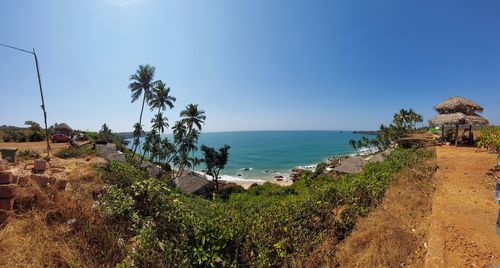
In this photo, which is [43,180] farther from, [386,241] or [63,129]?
[63,129]

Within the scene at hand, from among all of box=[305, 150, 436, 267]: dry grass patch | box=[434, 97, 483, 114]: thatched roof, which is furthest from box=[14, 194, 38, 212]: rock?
box=[434, 97, 483, 114]: thatched roof

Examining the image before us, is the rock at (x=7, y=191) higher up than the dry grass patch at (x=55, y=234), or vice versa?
the rock at (x=7, y=191)

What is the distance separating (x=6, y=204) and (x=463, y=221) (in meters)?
9.46

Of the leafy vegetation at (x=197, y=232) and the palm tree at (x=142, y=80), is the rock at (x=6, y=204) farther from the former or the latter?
the palm tree at (x=142, y=80)

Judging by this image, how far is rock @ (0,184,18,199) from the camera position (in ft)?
14.3

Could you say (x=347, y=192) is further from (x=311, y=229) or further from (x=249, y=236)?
(x=249, y=236)

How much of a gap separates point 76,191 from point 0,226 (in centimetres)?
126

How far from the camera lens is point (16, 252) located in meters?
3.56

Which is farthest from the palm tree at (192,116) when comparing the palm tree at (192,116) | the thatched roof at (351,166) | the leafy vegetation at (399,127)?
the leafy vegetation at (399,127)

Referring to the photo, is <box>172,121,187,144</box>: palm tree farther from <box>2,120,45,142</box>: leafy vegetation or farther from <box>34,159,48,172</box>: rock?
<box>34,159,48,172</box>: rock

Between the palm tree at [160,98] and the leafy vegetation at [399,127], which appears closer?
the palm tree at [160,98]

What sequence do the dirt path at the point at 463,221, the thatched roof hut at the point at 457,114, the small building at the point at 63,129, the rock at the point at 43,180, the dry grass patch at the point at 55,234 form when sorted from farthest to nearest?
the small building at the point at 63,129 < the thatched roof hut at the point at 457,114 < the rock at the point at 43,180 < the dirt path at the point at 463,221 < the dry grass patch at the point at 55,234

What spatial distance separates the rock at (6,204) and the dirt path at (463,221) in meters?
7.66

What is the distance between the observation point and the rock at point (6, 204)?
4.34m
